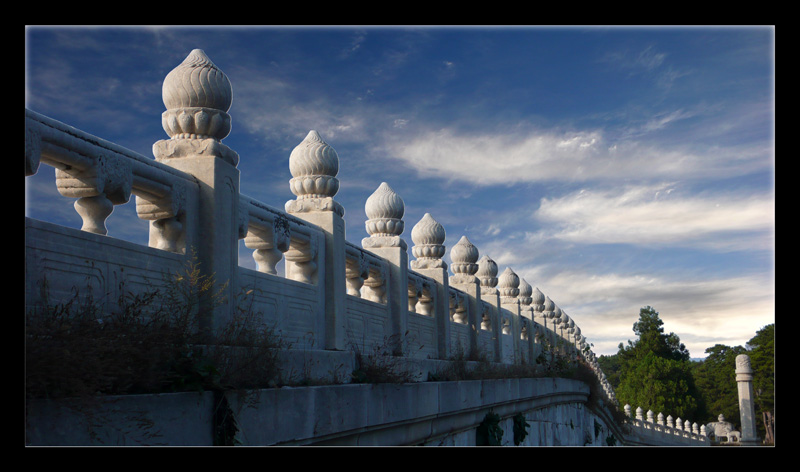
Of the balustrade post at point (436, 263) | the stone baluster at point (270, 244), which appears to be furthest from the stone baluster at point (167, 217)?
the balustrade post at point (436, 263)

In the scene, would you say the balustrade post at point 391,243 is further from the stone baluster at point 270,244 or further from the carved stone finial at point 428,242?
the stone baluster at point 270,244

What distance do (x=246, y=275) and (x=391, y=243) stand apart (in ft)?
15.6

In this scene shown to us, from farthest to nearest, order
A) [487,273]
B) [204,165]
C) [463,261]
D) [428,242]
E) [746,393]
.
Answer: [746,393]
[487,273]
[463,261]
[428,242]
[204,165]

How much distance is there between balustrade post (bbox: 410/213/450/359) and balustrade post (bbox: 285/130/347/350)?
175 inches

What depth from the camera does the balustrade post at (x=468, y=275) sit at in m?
16.8

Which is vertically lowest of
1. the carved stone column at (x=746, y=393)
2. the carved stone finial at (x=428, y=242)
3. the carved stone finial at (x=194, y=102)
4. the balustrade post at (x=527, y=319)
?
the carved stone column at (x=746, y=393)

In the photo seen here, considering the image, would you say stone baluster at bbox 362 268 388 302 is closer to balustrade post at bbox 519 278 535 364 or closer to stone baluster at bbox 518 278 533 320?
balustrade post at bbox 519 278 535 364

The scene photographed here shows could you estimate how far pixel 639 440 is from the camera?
106 feet

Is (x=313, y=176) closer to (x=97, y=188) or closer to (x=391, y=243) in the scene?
(x=391, y=243)

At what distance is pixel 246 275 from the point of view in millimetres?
7641

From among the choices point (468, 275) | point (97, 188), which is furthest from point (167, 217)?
point (468, 275)
